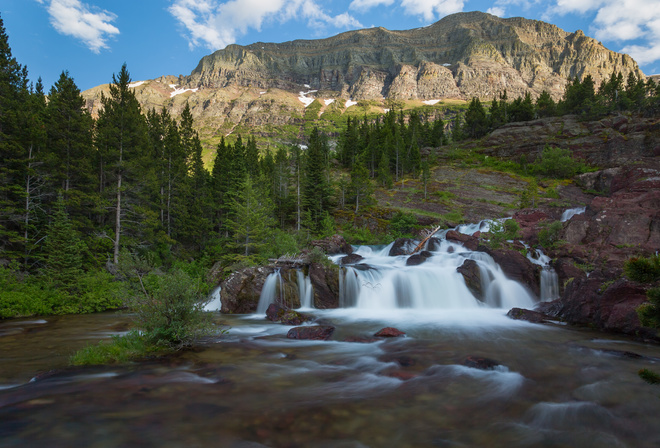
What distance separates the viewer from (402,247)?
2586 centimetres

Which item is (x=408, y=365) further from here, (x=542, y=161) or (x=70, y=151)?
(x=542, y=161)

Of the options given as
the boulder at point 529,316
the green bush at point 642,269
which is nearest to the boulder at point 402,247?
the boulder at point 529,316

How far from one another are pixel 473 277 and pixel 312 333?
11054mm

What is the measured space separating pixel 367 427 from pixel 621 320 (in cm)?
1097

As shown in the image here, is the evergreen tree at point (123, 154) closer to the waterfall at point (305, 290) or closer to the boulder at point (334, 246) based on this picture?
the waterfall at point (305, 290)

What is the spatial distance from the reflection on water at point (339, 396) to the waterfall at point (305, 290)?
7.30 meters

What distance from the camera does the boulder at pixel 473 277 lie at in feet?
56.0

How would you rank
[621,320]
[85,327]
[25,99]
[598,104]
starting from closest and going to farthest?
1. [621,320]
2. [85,327]
3. [25,99]
4. [598,104]

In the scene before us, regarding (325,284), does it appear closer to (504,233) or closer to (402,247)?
(402,247)

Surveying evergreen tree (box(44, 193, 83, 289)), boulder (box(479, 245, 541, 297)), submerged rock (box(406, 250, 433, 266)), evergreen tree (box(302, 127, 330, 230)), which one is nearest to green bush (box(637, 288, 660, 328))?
boulder (box(479, 245, 541, 297))

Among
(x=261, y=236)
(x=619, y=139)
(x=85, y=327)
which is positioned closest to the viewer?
(x=85, y=327)

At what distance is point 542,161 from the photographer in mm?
52969

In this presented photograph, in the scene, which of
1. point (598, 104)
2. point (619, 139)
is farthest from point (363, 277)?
point (598, 104)

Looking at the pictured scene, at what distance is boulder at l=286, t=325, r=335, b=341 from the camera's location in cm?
1085
